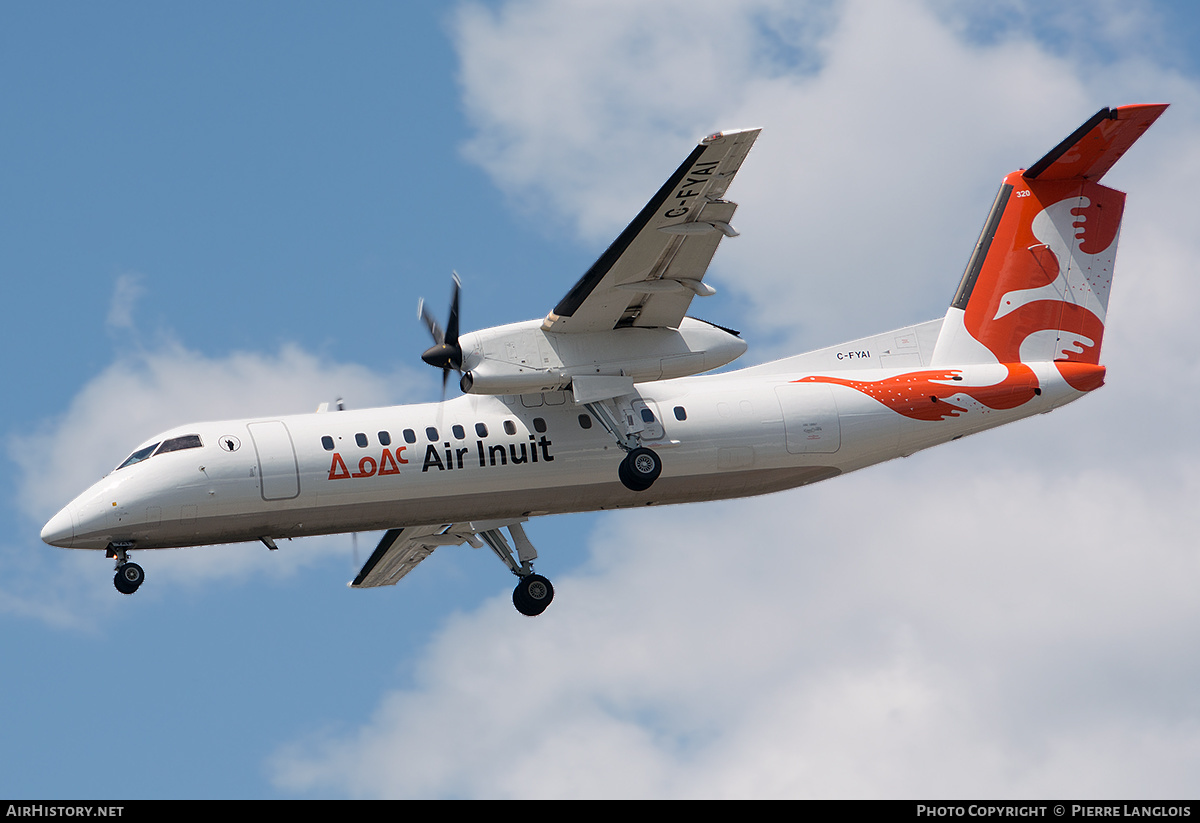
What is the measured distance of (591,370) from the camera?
2128 centimetres

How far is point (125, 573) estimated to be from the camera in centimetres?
1983

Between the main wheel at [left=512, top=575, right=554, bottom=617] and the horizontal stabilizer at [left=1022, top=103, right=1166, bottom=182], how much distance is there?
11.2m

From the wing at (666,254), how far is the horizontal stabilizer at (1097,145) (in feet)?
25.4

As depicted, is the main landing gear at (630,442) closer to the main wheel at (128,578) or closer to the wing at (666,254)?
the wing at (666,254)

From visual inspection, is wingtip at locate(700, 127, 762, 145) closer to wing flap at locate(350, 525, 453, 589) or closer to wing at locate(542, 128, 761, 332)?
wing at locate(542, 128, 761, 332)

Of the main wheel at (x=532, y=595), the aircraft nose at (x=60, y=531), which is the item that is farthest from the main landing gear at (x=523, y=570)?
the aircraft nose at (x=60, y=531)

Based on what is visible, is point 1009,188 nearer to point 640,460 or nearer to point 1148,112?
point 1148,112

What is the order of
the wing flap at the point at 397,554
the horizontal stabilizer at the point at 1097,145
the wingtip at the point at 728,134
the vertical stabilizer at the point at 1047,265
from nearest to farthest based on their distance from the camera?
1. the wingtip at the point at 728,134
2. the horizontal stabilizer at the point at 1097,145
3. the vertical stabilizer at the point at 1047,265
4. the wing flap at the point at 397,554

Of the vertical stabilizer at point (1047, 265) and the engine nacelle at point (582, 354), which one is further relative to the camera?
the vertical stabilizer at point (1047, 265)

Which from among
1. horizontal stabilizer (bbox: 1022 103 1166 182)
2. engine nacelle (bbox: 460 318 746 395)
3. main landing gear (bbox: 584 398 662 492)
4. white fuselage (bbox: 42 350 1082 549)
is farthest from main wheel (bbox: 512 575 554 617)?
horizontal stabilizer (bbox: 1022 103 1166 182)

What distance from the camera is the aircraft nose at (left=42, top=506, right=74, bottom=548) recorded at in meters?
19.7

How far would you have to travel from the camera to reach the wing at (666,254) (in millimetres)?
18922
